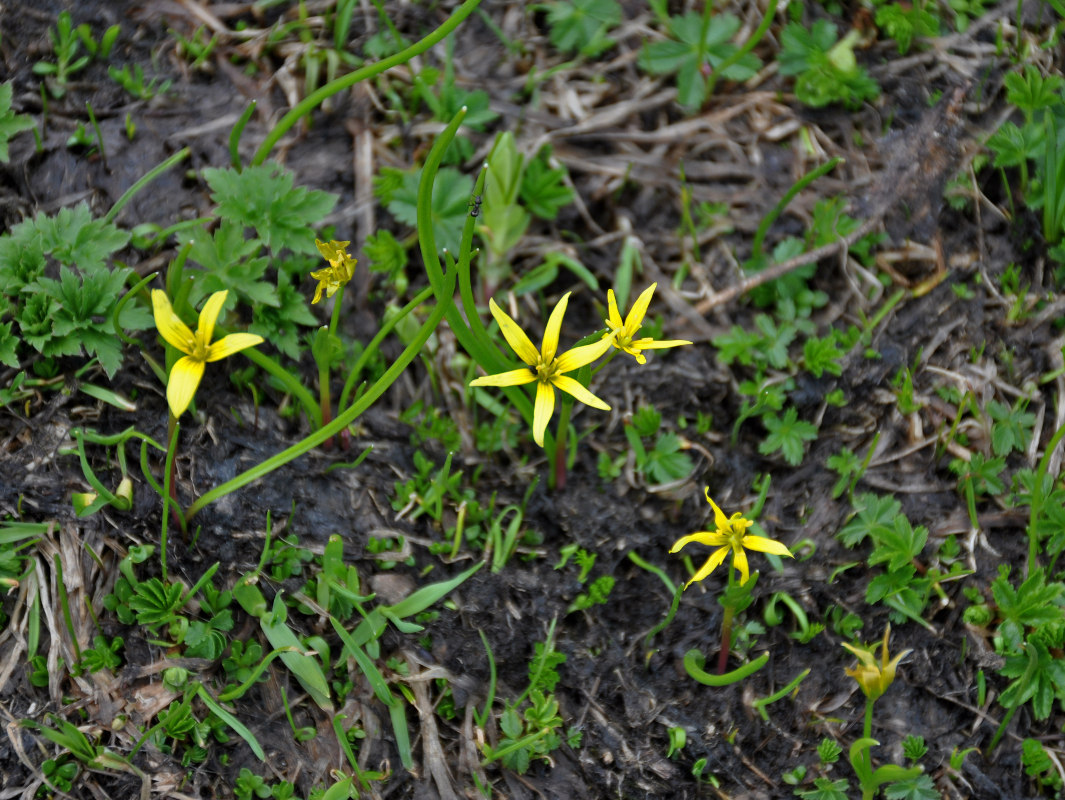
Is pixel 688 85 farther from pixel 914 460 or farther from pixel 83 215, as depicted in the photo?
pixel 83 215

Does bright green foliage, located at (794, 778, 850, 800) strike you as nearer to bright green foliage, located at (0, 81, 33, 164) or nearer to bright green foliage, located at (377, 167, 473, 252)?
bright green foliage, located at (377, 167, 473, 252)

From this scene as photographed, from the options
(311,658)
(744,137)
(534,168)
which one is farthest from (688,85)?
(311,658)

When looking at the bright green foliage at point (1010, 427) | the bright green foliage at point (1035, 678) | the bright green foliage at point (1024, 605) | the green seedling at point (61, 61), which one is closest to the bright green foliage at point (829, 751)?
the bright green foliage at point (1035, 678)

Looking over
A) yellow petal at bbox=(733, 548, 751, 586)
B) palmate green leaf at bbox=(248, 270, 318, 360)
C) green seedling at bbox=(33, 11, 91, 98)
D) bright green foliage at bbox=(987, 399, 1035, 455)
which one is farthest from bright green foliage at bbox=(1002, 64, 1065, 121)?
green seedling at bbox=(33, 11, 91, 98)

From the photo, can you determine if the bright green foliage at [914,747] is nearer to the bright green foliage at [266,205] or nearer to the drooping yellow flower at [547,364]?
the drooping yellow flower at [547,364]

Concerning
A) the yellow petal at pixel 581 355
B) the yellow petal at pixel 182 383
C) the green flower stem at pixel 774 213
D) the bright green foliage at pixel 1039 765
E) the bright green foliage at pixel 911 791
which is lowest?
the bright green foliage at pixel 1039 765

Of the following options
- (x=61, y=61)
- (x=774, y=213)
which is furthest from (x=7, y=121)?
(x=774, y=213)

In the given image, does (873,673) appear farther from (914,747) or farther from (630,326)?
(630,326)
